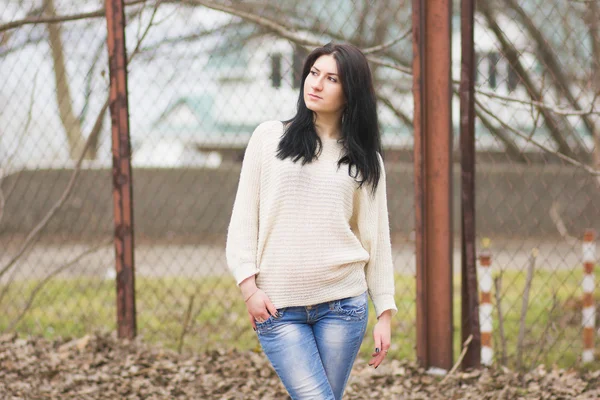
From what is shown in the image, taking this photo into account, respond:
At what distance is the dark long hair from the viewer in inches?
90.7

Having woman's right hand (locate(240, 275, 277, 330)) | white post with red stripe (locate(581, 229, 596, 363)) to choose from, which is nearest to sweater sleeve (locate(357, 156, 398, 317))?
woman's right hand (locate(240, 275, 277, 330))

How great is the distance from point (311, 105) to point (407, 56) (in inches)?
160

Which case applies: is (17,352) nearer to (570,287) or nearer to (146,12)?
(146,12)

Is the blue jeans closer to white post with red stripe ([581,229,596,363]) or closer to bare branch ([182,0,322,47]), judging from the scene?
bare branch ([182,0,322,47])

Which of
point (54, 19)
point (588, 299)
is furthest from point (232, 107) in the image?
point (588, 299)

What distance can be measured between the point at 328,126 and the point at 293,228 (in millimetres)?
384

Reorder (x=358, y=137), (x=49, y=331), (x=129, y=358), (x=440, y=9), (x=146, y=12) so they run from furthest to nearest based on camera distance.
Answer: (x=49, y=331) < (x=146, y=12) < (x=129, y=358) < (x=440, y=9) < (x=358, y=137)

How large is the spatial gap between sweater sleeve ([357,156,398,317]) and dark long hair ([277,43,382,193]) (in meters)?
0.05

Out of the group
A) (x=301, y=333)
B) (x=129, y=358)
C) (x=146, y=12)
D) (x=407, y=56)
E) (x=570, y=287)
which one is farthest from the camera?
(x=570, y=287)

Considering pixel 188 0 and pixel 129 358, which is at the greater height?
pixel 188 0

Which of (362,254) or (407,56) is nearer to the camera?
(362,254)

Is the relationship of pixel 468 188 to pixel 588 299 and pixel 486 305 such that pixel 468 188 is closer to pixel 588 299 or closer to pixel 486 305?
pixel 486 305

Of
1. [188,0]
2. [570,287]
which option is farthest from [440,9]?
[570,287]

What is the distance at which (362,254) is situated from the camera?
2375 mm
